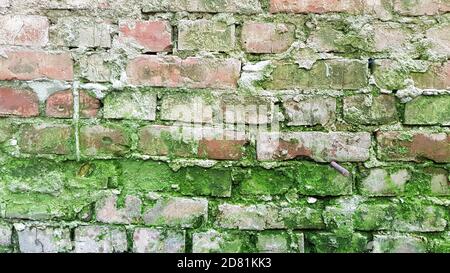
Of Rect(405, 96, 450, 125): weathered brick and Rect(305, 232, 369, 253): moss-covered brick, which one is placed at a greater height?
Rect(405, 96, 450, 125): weathered brick

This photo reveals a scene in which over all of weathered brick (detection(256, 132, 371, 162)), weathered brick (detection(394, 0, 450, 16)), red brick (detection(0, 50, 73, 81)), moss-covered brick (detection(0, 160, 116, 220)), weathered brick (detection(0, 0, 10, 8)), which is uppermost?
weathered brick (detection(0, 0, 10, 8))

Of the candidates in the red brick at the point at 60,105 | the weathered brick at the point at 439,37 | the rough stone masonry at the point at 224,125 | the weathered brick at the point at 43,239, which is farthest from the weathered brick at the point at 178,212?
the weathered brick at the point at 439,37

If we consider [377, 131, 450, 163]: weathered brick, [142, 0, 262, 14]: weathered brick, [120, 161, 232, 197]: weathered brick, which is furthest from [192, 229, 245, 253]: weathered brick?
[142, 0, 262, 14]: weathered brick

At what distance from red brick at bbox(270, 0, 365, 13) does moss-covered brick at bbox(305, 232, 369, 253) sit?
548 mm

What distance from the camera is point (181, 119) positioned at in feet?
3.95

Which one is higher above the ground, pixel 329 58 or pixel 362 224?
pixel 329 58

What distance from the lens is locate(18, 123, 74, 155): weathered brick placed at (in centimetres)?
121

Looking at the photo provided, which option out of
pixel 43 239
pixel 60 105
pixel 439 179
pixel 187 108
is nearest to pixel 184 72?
pixel 187 108

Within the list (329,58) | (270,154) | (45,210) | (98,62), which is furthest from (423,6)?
(45,210)

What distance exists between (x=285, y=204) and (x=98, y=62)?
22.7 inches

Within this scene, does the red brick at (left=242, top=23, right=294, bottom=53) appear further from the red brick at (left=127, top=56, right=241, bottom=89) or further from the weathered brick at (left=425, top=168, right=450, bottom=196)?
the weathered brick at (left=425, top=168, right=450, bottom=196)
